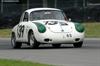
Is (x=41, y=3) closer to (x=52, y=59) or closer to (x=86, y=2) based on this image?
(x=86, y=2)

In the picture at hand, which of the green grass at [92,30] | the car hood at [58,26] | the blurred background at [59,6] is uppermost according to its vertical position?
the car hood at [58,26]

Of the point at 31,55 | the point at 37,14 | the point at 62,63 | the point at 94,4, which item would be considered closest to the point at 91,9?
the point at 94,4

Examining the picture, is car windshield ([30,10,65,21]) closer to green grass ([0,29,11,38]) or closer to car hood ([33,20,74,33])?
car hood ([33,20,74,33])

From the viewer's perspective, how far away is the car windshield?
20141 mm

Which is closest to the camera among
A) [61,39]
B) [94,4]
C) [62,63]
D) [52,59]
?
[62,63]

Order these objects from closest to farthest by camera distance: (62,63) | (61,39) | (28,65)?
(28,65) → (62,63) → (61,39)

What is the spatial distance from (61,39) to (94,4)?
78.5 ft

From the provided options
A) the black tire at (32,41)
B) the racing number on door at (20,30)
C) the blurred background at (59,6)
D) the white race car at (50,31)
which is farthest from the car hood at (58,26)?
the blurred background at (59,6)

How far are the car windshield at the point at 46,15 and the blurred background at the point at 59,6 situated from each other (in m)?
17.7

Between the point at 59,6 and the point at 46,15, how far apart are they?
21941mm

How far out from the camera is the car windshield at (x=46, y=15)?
66.1 feet

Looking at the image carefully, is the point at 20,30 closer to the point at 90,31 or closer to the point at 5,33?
the point at 5,33

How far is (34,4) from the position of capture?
139 ft

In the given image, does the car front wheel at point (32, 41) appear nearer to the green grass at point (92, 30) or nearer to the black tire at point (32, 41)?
the black tire at point (32, 41)
